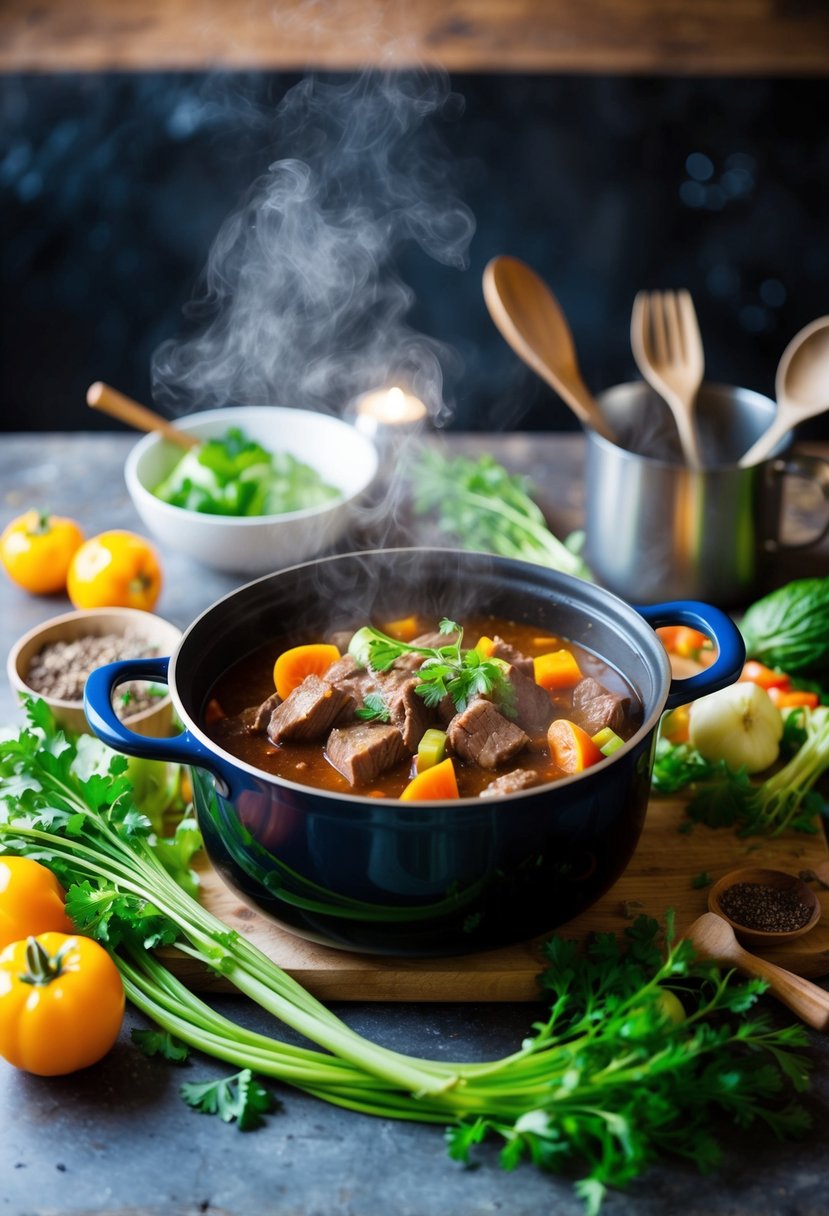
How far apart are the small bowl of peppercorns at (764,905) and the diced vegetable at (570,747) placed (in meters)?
0.40

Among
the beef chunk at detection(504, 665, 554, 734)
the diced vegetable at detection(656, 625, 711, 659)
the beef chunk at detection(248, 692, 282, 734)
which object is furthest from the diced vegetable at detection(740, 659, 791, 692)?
the beef chunk at detection(248, 692, 282, 734)

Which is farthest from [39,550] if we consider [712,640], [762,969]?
[762,969]

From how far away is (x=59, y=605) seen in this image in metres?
3.81

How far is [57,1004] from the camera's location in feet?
6.68

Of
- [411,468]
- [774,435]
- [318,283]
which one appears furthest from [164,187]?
[774,435]

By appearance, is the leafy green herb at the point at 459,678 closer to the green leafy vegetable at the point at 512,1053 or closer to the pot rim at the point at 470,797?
the pot rim at the point at 470,797

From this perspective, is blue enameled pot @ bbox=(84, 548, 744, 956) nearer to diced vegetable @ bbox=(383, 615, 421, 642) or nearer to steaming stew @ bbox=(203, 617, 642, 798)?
steaming stew @ bbox=(203, 617, 642, 798)

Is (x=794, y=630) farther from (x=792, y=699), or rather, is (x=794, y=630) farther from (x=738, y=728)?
(x=738, y=728)

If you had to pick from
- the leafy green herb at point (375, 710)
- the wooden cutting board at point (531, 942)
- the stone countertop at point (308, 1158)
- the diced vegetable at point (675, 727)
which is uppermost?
the leafy green herb at point (375, 710)

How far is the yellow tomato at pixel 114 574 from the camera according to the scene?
3533 mm

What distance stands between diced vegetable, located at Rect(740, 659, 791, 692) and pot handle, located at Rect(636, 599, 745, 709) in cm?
64

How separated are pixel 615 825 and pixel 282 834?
63 cm

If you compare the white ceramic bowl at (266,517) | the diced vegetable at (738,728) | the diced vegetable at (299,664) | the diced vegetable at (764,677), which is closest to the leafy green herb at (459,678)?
the diced vegetable at (299,664)

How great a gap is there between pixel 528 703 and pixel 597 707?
0.49 ft
